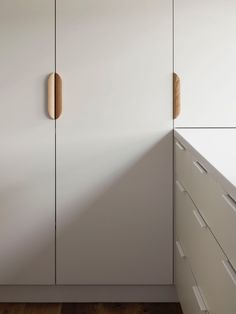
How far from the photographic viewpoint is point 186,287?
2.86 metres

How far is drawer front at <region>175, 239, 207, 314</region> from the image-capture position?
8.08ft

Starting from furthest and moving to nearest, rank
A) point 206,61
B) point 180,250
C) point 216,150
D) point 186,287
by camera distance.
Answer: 1. point 206,61
2. point 180,250
3. point 186,287
4. point 216,150

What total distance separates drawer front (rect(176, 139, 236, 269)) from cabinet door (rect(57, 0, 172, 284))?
15.5 inches

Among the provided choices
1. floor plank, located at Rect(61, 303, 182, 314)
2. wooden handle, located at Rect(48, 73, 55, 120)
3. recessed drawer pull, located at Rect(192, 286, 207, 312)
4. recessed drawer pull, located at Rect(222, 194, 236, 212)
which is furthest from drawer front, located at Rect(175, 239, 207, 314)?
wooden handle, located at Rect(48, 73, 55, 120)

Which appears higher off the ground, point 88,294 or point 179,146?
point 179,146

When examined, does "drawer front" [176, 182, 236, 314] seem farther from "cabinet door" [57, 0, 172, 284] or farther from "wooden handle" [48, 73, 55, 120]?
"wooden handle" [48, 73, 55, 120]

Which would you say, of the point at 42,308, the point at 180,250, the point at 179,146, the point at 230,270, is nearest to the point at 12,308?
the point at 42,308

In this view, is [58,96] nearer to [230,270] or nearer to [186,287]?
[186,287]

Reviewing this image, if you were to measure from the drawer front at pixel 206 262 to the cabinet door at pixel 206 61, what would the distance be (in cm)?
A: 47

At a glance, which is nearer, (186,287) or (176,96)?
(186,287)

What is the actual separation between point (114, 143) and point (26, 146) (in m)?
0.45

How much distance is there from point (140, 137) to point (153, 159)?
0.13 meters

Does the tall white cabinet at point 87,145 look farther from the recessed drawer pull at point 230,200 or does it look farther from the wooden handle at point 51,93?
the recessed drawer pull at point 230,200

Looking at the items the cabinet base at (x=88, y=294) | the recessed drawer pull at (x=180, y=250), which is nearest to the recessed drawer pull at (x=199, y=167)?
the recessed drawer pull at (x=180, y=250)
